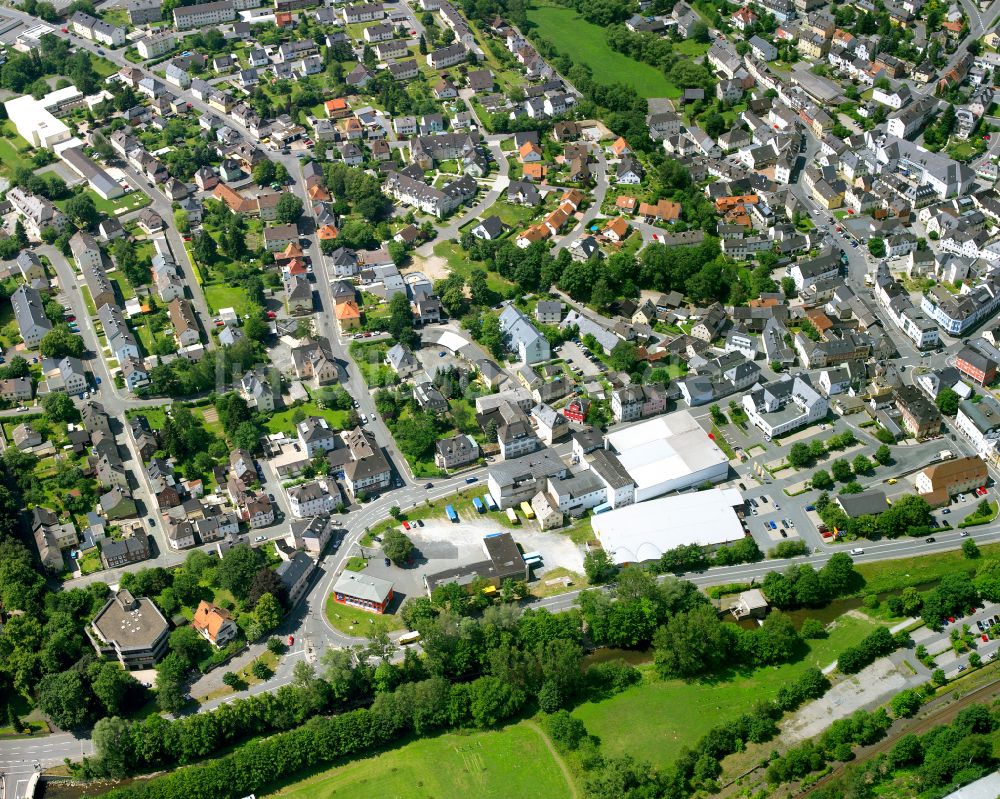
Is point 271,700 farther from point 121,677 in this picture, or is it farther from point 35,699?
point 35,699

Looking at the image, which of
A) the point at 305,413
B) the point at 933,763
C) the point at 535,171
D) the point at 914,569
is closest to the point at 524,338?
the point at 305,413

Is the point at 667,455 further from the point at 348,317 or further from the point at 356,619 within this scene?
the point at 348,317

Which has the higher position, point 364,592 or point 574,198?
point 574,198

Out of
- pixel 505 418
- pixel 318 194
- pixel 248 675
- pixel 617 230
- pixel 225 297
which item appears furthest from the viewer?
pixel 318 194

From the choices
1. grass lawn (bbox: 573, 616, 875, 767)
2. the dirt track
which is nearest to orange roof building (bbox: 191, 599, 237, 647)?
grass lawn (bbox: 573, 616, 875, 767)

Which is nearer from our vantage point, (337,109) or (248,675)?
(248,675)

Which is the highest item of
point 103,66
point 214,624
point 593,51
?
point 103,66

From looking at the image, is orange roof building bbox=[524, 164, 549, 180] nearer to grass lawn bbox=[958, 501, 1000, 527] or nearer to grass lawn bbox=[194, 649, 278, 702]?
grass lawn bbox=[958, 501, 1000, 527]
